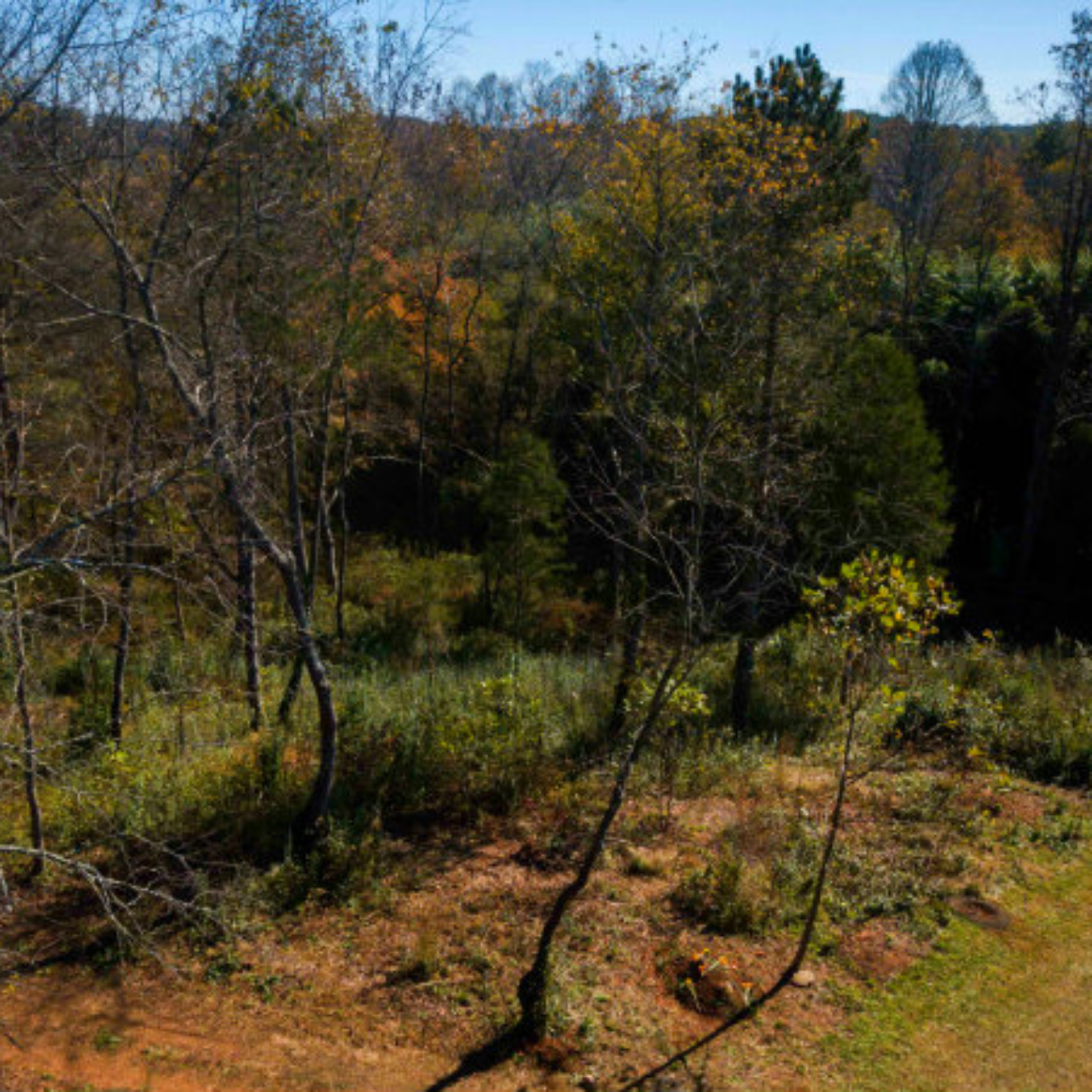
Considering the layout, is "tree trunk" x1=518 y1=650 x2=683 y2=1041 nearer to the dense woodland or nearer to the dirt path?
the dense woodland

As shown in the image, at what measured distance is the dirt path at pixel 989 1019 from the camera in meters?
6.18

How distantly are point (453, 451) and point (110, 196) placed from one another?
60.2ft

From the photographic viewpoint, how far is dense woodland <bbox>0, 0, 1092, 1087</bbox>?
7438mm

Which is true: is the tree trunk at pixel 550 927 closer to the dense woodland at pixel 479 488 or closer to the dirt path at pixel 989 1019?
the dense woodland at pixel 479 488

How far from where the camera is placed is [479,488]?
75.2 ft

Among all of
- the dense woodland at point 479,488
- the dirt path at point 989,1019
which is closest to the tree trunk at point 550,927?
the dense woodland at point 479,488

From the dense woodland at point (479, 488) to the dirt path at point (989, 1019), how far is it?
33.0 inches

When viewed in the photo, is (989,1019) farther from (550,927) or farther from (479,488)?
(479,488)

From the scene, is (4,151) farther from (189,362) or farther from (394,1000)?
(394,1000)

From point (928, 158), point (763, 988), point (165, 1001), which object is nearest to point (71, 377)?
point (165, 1001)

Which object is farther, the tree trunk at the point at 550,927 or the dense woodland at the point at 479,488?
the dense woodland at the point at 479,488

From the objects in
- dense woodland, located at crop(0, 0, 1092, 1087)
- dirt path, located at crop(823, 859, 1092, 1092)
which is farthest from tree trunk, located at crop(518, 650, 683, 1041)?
dirt path, located at crop(823, 859, 1092, 1092)

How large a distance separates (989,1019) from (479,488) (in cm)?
1744

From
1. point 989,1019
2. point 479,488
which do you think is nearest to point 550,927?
point 989,1019
